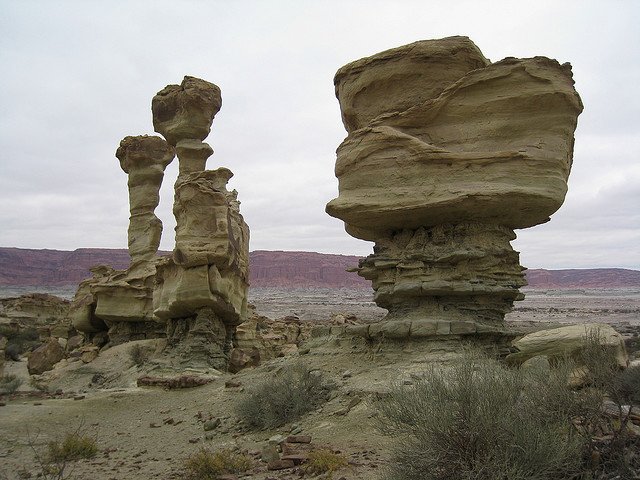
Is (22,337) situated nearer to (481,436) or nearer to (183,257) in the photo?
(183,257)

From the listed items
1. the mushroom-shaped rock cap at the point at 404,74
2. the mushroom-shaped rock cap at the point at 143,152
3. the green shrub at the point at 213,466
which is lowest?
the green shrub at the point at 213,466

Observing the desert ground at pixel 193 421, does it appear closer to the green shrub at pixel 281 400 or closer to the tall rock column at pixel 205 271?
the green shrub at pixel 281 400

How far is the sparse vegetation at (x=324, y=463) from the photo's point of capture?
224 inches

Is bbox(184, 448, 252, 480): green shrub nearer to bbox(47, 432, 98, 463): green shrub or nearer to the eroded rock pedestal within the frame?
bbox(47, 432, 98, 463): green shrub

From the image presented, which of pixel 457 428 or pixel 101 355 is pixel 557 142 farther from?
pixel 101 355

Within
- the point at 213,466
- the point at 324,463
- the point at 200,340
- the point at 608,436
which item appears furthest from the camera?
the point at 200,340

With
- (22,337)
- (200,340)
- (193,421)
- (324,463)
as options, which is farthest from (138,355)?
(22,337)

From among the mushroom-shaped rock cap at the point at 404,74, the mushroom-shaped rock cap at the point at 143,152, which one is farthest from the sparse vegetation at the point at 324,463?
the mushroom-shaped rock cap at the point at 143,152

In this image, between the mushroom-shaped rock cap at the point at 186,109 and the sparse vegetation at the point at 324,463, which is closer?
the sparse vegetation at the point at 324,463

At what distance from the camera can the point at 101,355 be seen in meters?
20.4

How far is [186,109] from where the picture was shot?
21.9m

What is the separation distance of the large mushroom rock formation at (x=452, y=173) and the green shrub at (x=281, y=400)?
5.62 ft

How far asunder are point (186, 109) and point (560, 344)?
17.9 meters

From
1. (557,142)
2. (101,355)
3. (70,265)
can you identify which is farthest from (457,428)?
(70,265)
